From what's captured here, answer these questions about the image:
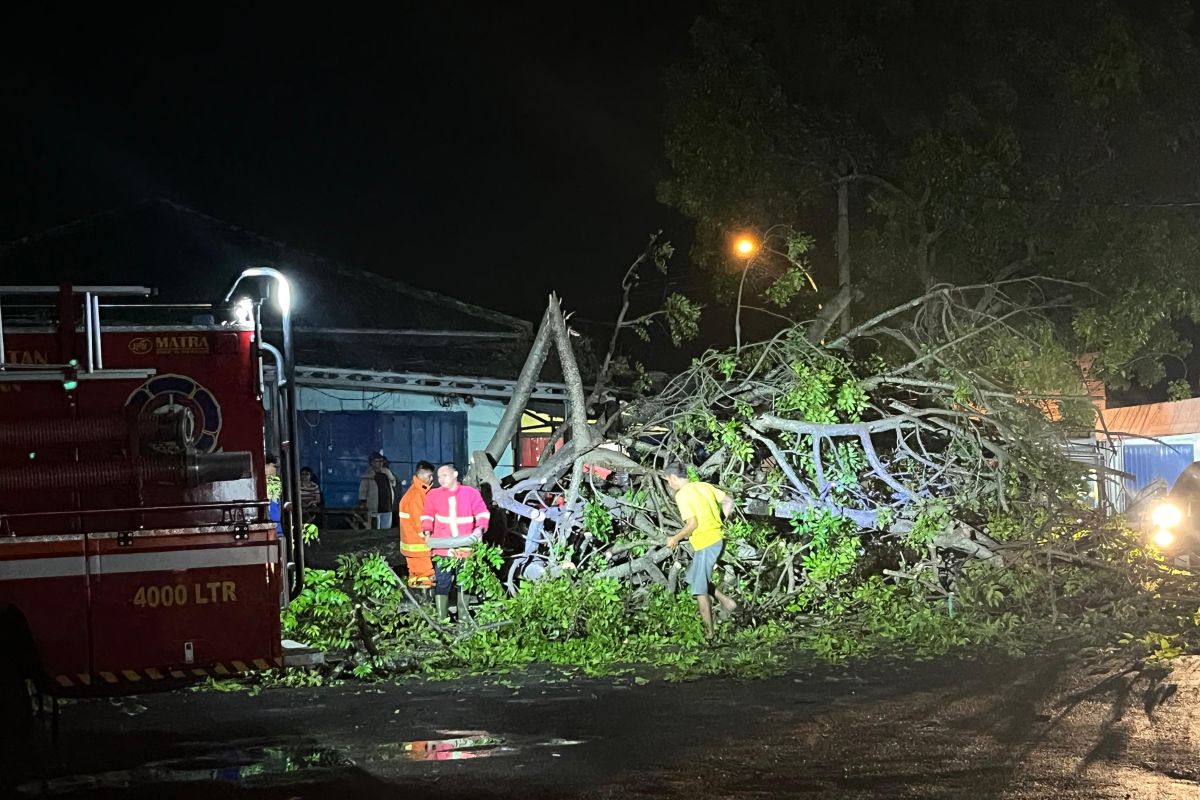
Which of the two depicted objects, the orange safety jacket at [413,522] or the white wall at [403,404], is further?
the white wall at [403,404]

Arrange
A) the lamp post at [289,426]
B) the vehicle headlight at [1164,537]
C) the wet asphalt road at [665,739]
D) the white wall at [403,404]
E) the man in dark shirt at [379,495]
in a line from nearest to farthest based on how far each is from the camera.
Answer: the wet asphalt road at [665,739]
the lamp post at [289,426]
the vehicle headlight at [1164,537]
the man in dark shirt at [379,495]
the white wall at [403,404]

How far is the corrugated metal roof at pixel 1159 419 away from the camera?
1759cm

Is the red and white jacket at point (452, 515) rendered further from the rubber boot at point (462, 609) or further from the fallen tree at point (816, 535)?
the rubber boot at point (462, 609)

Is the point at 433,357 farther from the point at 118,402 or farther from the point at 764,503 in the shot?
the point at 118,402

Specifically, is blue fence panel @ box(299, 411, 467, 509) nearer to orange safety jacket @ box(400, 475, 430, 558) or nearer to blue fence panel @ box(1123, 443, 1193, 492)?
orange safety jacket @ box(400, 475, 430, 558)

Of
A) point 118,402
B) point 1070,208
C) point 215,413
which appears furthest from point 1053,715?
point 1070,208

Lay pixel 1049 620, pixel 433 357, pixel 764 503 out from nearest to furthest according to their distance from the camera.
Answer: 1. pixel 1049 620
2. pixel 764 503
3. pixel 433 357

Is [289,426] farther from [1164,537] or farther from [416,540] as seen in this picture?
[1164,537]

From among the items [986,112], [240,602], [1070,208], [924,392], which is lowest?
[240,602]

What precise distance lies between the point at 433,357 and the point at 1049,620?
11.5 meters

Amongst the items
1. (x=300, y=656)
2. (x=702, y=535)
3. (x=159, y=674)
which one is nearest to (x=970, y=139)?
(x=702, y=535)

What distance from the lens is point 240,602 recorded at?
6980mm

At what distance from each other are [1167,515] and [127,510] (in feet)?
35.1

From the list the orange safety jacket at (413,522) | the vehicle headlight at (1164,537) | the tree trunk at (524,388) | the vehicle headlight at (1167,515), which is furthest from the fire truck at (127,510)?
the vehicle headlight at (1167,515)
